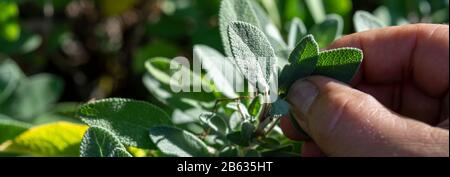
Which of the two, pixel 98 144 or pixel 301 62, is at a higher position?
pixel 301 62

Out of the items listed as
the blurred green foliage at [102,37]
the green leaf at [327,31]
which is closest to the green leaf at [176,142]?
the green leaf at [327,31]

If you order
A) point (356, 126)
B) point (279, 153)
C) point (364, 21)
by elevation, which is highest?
point (364, 21)

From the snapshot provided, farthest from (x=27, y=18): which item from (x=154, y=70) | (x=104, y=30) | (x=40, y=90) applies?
(x=154, y=70)

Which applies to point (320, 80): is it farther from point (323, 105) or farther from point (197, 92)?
point (197, 92)

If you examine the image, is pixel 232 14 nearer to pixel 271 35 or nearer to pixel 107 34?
pixel 271 35

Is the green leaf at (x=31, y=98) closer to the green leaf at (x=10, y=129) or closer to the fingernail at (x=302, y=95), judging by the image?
the green leaf at (x=10, y=129)

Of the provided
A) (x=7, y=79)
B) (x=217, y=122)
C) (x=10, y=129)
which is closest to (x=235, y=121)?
(x=217, y=122)
